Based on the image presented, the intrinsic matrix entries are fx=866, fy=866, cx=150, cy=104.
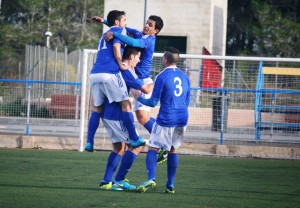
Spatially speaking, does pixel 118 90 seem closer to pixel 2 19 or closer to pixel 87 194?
pixel 87 194

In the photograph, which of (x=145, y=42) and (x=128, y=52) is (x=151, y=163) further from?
(x=145, y=42)

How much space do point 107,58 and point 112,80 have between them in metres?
0.34

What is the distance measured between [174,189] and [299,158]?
8.01 meters

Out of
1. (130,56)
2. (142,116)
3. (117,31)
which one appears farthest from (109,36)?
(142,116)

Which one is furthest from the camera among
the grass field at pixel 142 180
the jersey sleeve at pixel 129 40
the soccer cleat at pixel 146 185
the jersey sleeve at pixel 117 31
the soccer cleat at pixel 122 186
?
the jersey sleeve at pixel 117 31

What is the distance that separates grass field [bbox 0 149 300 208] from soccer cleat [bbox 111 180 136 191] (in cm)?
26

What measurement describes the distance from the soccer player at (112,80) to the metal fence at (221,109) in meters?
6.72

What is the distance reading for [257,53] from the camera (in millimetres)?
55219

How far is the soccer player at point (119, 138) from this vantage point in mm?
11633

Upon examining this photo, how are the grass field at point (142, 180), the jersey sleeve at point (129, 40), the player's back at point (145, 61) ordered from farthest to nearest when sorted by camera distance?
the player's back at point (145, 61), the jersey sleeve at point (129, 40), the grass field at point (142, 180)

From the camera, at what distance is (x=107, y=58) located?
40.1 feet

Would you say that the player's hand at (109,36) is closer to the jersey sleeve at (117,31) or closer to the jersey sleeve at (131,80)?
the jersey sleeve at (117,31)

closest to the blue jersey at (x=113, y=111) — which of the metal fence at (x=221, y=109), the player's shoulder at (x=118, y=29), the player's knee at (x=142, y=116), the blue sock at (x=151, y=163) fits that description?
the blue sock at (x=151, y=163)

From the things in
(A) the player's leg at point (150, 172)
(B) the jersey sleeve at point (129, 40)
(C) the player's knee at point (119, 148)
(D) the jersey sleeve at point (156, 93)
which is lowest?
(A) the player's leg at point (150, 172)
